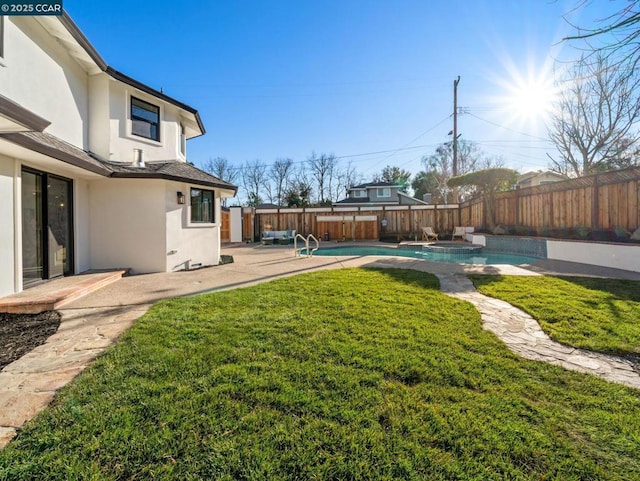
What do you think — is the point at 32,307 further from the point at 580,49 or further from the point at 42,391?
the point at 580,49

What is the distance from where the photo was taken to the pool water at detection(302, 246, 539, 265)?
10.2 metres

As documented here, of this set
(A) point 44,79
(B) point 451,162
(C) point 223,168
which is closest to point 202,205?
(A) point 44,79

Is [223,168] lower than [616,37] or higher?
higher

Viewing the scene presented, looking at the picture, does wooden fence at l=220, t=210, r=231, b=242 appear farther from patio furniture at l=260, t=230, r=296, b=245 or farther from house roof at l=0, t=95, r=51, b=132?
house roof at l=0, t=95, r=51, b=132

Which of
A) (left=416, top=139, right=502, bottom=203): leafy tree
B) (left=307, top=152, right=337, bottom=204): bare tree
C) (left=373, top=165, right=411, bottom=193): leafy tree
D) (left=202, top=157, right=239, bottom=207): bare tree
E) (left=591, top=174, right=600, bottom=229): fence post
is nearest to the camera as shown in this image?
(left=591, top=174, right=600, bottom=229): fence post

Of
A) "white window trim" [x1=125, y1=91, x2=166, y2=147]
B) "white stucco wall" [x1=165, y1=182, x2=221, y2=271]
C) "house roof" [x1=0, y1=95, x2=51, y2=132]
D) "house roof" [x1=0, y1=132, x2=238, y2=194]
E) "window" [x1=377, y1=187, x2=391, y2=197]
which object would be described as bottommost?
"white stucco wall" [x1=165, y1=182, x2=221, y2=271]

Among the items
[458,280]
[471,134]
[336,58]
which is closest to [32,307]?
[458,280]

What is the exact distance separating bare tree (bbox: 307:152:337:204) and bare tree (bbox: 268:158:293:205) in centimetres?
290

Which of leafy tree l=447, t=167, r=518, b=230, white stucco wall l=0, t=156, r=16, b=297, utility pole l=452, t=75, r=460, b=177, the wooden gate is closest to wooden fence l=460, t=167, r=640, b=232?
leafy tree l=447, t=167, r=518, b=230

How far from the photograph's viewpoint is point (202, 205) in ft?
29.0

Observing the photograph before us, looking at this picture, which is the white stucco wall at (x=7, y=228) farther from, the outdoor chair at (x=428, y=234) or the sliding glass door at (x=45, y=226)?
the outdoor chair at (x=428, y=234)

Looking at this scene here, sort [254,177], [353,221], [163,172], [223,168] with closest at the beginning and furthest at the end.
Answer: [163,172], [353,221], [254,177], [223,168]

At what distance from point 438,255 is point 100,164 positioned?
1157 cm

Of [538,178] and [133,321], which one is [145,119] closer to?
[133,321]
